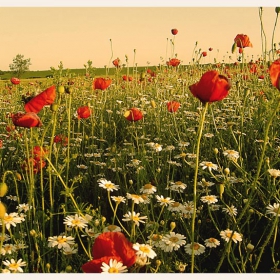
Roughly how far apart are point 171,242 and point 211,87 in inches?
26.6

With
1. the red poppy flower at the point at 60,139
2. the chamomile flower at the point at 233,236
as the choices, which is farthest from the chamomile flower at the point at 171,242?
the red poppy flower at the point at 60,139

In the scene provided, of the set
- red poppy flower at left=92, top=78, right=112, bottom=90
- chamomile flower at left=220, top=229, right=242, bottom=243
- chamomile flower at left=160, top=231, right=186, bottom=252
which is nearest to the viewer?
Answer: chamomile flower at left=160, top=231, right=186, bottom=252

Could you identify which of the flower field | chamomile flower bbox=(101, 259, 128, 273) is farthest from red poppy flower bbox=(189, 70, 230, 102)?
chamomile flower bbox=(101, 259, 128, 273)

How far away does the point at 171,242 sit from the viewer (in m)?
1.68

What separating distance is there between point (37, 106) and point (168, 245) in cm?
90

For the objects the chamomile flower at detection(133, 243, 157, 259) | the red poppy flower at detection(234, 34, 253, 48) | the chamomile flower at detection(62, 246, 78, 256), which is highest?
the red poppy flower at detection(234, 34, 253, 48)

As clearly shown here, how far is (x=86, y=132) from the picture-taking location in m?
4.09

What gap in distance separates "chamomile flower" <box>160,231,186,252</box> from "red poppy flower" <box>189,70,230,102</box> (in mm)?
613

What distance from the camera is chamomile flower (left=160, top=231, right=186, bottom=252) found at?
5.38 ft

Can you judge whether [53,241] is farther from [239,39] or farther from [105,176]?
[239,39]

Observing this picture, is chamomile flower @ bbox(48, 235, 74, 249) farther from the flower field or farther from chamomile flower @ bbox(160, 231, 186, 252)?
chamomile flower @ bbox(160, 231, 186, 252)

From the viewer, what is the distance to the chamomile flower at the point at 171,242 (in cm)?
164

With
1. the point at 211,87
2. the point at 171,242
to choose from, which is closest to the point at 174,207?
the point at 171,242

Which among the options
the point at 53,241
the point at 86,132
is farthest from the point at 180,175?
the point at 86,132
